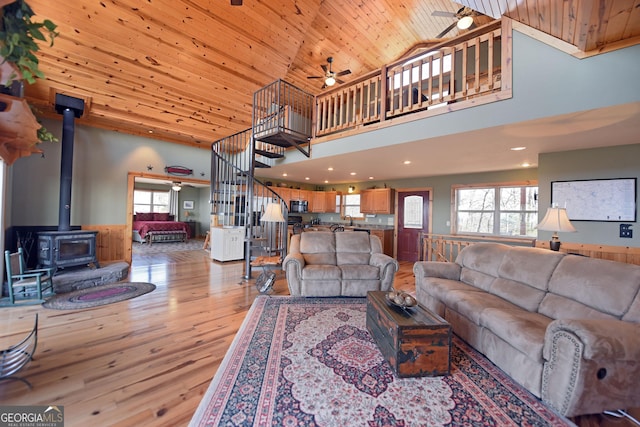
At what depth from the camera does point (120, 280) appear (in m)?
4.39

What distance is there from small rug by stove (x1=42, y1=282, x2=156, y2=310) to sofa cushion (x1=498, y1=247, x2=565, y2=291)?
4.70m

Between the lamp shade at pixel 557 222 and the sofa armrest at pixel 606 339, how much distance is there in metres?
1.55

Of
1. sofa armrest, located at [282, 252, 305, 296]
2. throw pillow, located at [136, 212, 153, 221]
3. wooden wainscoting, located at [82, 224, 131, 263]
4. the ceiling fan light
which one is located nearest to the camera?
sofa armrest, located at [282, 252, 305, 296]

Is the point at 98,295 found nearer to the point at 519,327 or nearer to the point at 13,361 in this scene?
the point at 13,361

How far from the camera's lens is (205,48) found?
441cm

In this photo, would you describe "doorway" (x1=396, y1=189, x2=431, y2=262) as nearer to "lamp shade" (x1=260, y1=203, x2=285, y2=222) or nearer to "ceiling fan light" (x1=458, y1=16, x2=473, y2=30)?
"ceiling fan light" (x1=458, y1=16, x2=473, y2=30)

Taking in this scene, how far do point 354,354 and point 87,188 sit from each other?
234 inches

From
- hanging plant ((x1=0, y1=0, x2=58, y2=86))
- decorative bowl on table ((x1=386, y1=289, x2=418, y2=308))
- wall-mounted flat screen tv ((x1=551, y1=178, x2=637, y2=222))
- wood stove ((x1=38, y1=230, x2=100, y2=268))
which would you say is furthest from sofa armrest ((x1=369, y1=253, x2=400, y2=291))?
wood stove ((x1=38, y1=230, x2=100, y2=268))

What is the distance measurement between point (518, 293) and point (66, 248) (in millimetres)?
6364

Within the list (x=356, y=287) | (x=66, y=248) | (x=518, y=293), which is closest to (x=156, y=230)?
(x=66, y=248)

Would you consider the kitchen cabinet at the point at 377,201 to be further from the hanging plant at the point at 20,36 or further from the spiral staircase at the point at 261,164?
the hanging plant at the point at 20,36

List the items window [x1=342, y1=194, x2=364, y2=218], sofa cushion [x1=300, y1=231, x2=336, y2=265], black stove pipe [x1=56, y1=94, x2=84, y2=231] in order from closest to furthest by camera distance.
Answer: sofa cushion [x1=300, y1=231, x2=336, y2=265] < black stove pipe [x1=56, y1=94, x2=84, y2=231] < window [x1=342, y1=194, x2=364, y2=218]

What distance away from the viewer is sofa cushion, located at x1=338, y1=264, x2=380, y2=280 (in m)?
3.64

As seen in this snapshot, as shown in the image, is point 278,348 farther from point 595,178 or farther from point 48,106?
point 48,106
